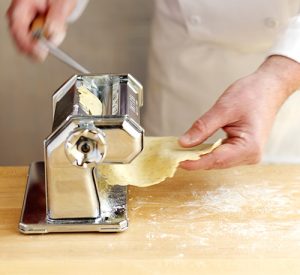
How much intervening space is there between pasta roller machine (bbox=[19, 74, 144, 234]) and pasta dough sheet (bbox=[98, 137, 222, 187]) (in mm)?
26

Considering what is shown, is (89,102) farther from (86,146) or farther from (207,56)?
(207,56)

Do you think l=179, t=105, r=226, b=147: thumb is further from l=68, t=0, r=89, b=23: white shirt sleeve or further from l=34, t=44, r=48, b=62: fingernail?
l=68, t=0, r=89, b=23: white shirt sleeve

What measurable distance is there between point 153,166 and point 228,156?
10cm

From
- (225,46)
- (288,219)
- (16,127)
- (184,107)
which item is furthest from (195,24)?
(16,127)

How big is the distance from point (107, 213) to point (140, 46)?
2.28 ft

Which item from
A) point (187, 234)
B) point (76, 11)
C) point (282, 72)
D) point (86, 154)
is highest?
point (76, 11)

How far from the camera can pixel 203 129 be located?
0.99 meters

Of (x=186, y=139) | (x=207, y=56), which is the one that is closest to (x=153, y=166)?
(x=186, y=139)

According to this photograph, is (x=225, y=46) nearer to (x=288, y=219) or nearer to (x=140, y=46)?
(x=140, y=46)

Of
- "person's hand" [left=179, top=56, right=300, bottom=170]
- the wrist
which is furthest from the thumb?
the wrist

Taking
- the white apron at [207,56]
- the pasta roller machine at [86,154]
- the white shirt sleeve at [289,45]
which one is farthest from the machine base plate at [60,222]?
the white apron at [207,56]

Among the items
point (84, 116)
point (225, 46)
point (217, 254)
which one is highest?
point (225, 46)

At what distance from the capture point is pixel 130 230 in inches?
37.4

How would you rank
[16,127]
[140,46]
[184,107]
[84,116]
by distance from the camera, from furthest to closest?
[16,127], [140,46], [184,107], [84,116]
